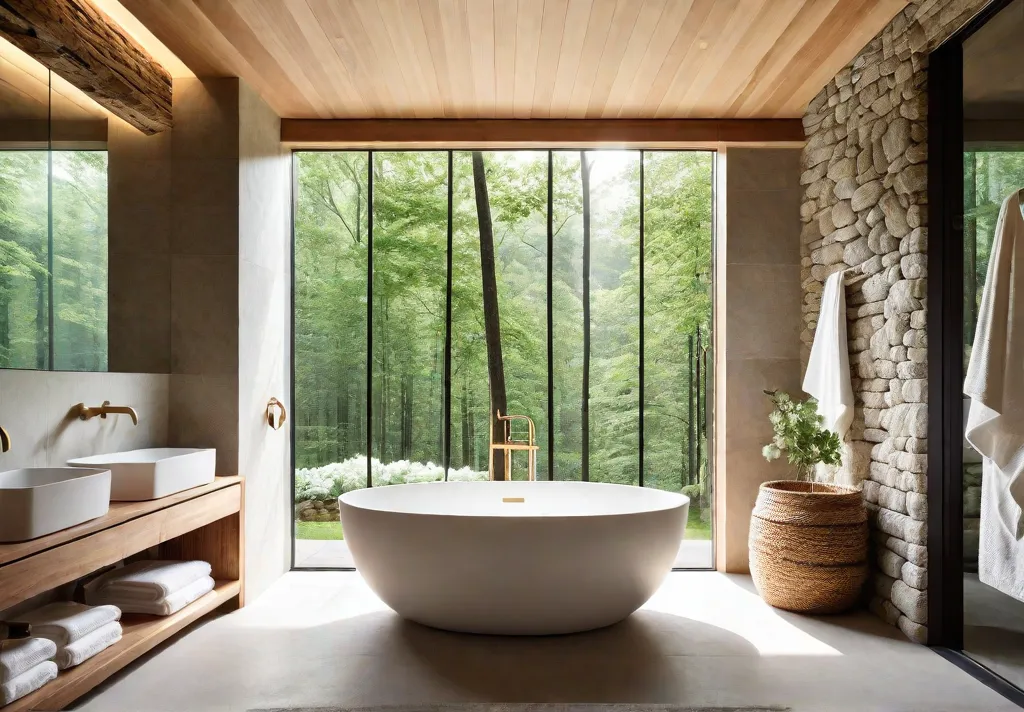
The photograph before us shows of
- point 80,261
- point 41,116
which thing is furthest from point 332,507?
point 41,116

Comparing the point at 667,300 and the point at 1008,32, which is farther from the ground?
the point at 1008,32

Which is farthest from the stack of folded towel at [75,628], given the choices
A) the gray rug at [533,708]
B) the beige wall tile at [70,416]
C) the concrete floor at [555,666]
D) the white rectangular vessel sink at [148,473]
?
the gray rug at [533,708]

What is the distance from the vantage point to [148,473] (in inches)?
114

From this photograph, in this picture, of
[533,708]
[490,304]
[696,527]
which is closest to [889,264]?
[533,708]

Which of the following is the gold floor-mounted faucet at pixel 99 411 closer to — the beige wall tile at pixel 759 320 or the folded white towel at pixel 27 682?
the folded white towel at pixel 27 682

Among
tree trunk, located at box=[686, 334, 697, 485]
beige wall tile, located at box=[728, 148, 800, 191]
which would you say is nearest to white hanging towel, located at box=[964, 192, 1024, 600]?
beige wall tile, located at box=[728, 148, 800, 191]

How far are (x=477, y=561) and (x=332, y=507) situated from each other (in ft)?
7.14

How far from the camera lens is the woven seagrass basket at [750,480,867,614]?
3383 millimetres

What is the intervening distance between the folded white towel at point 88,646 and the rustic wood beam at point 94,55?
7.18 feet

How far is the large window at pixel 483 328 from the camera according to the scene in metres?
4.90

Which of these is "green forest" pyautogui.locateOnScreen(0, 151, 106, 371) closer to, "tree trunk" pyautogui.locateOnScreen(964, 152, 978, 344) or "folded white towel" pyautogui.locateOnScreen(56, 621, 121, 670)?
"folded white towel" pyautogui.locateOnScreen(56, 621, 121, 670)

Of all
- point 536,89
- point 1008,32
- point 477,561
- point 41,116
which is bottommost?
point 477,561

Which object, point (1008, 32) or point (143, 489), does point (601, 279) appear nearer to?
point (1008, 32)

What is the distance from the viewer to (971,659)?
2865 millimetres
